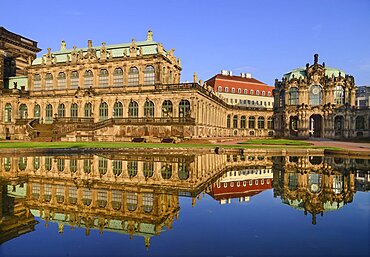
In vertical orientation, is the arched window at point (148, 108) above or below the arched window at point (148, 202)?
above

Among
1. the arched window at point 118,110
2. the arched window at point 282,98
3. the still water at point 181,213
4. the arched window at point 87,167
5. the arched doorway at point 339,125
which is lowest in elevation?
the still water at point 181,213

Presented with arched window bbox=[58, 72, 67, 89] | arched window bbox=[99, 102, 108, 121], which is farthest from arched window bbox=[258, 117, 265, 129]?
arched window bbox=[58, 72, 67, 89]

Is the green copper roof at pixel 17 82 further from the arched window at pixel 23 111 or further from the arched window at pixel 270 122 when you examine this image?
the arched window at pixel 270 122

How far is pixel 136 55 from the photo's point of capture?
5650cm

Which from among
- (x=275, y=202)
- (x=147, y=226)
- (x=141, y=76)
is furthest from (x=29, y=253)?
(x=141, y=76)

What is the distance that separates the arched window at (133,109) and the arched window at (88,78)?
432 inches

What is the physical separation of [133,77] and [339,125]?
54312 mm

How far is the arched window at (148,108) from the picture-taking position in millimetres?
54409

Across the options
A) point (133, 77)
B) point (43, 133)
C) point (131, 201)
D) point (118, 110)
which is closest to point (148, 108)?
point (118, 110)

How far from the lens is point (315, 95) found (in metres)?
74.3

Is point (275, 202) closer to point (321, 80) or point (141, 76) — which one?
point (141, 76)

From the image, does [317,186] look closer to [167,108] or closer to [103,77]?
[167,108]

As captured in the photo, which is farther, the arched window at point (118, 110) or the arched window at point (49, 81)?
the arched window at point (49, 81)

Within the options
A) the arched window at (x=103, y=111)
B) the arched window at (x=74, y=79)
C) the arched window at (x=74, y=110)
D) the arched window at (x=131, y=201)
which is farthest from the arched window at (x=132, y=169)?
the arched window at (x=74, y=79)
